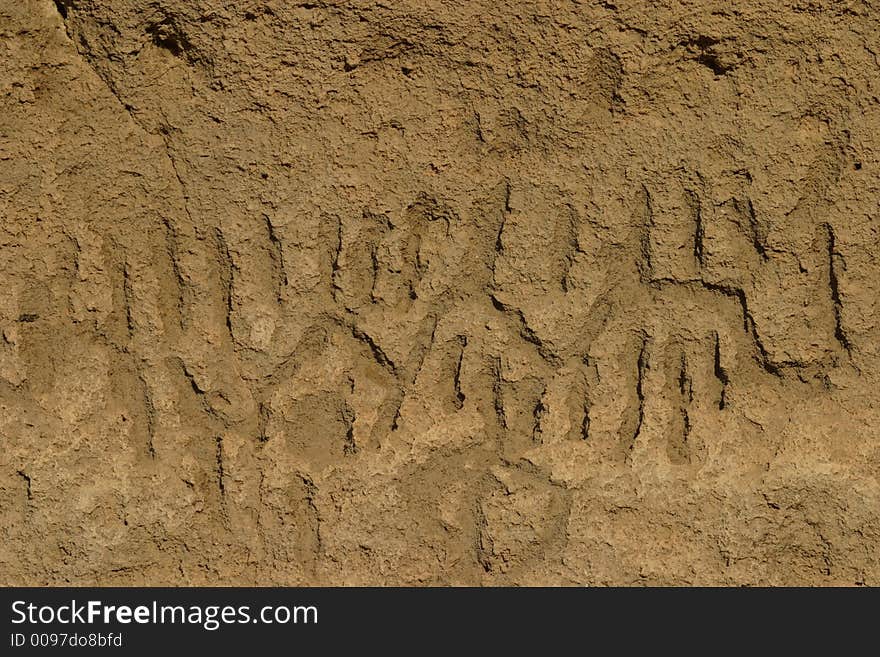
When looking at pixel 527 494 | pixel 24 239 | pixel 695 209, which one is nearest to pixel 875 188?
pixel 695 209

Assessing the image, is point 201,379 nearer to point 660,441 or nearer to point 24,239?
point 24,239

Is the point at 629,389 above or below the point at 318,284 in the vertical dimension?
below

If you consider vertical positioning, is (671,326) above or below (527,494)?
above

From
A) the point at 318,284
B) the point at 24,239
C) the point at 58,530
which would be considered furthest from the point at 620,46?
the point at 58,530

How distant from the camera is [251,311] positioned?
137 centimetres

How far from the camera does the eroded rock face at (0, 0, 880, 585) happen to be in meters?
1.35

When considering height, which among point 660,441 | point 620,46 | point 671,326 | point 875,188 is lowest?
point 660,441

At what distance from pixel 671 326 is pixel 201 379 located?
21.1 inches

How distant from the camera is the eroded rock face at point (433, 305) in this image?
135 centimetres

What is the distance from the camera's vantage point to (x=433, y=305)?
1.38 m
